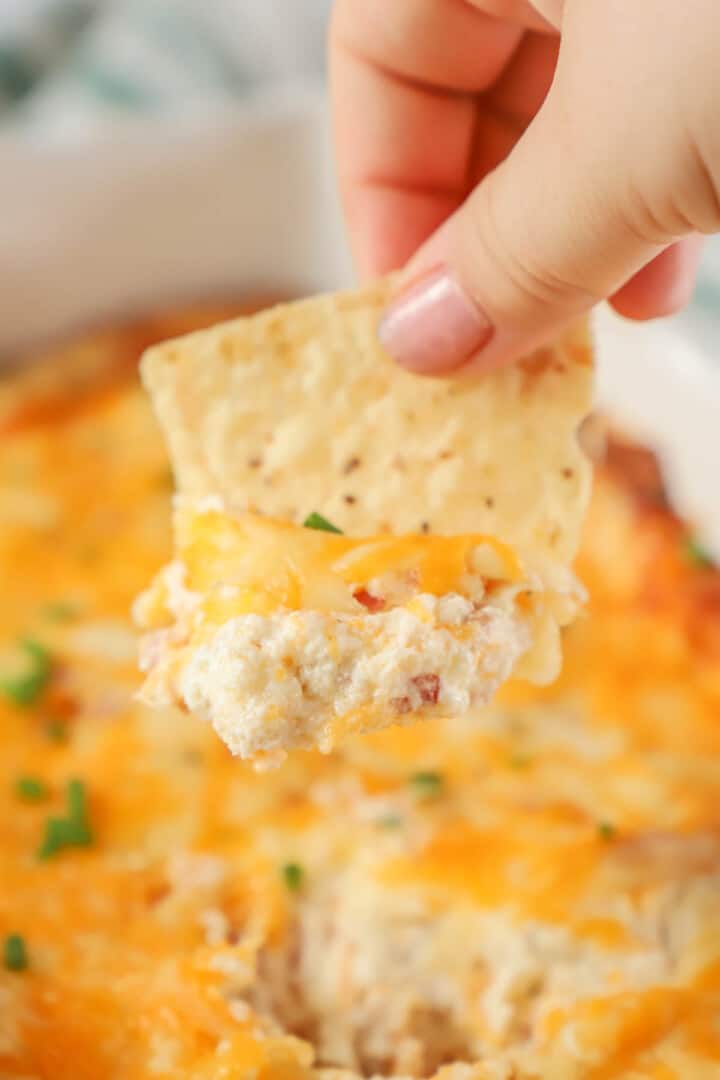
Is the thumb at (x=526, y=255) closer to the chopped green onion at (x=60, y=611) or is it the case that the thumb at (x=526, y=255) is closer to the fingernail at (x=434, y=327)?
the fingernail at (x=434, y=327)

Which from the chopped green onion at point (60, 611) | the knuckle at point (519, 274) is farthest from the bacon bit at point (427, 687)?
the chopped green onion at point (60, 611)

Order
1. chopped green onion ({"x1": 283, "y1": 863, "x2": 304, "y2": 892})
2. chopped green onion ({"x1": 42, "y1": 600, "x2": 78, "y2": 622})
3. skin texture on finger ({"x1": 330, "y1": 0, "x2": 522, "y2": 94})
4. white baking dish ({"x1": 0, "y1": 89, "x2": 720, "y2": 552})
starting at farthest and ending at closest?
white baking dish ({"x1": 0, "y1": 89, "x2": 720, "y2": 552}) < chopped green onion ({"x1": 42, "y1": 600, "x2": 78, "y2": 622}) < chopped green onion ({"x1": 283, "y1": 863, "x2": 304, "y2": 892}) < skin texture on finger ({"x1": 330, "y1": 0, "x2": 522, "y2": 94})

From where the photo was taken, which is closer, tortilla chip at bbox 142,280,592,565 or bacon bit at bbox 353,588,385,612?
bacon bit at bbox 353,588,385,612

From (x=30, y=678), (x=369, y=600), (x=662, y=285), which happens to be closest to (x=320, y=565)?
(x=369, y=600)

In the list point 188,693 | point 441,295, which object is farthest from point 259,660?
point 441,295

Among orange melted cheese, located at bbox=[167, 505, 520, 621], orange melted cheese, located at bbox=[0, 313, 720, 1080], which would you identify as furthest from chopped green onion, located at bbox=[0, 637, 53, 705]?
orange melted cheese, located at bbox=[167, 505, 520, 621]

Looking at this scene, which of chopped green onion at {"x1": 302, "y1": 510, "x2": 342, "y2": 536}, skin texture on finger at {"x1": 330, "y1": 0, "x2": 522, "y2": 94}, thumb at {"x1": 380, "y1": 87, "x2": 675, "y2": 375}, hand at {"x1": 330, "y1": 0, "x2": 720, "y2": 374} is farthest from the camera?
skin texture on finger at {"x1": 330, "y1": 0, "x2": 522, "y2": 94}

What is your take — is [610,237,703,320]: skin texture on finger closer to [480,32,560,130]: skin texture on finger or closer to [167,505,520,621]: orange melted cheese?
[480,32,560,130]: skin texture on finger

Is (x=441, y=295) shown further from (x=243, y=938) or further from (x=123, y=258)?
(x=123, y=258)
